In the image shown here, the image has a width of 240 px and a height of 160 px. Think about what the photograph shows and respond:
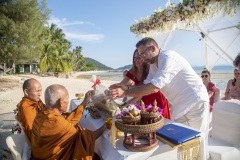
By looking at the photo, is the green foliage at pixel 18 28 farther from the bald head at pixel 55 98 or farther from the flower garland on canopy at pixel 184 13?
the bald head at pixel 55 98

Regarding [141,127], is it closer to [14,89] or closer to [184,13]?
[184,13]

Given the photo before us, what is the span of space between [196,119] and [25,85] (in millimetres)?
2389

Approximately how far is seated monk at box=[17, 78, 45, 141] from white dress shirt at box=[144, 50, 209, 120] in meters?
1.60

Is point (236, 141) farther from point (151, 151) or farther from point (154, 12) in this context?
point (154, 12)

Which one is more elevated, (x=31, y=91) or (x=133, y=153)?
(x=31, y=91)

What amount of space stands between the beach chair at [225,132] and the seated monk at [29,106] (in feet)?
7.30

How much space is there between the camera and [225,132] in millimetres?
2785

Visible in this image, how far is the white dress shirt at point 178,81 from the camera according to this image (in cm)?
228

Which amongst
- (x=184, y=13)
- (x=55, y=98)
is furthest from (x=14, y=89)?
(x=55, y=98)

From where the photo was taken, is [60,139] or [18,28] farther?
[18,28]

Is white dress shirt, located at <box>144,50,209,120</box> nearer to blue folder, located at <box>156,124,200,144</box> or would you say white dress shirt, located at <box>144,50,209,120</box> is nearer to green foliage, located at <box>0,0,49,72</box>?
blue folder, located at <box>156,124,200,144</box>

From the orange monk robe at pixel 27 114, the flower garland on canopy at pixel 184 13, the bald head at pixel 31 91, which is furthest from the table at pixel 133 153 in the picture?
the flower garland on canopy at pixel 184 13

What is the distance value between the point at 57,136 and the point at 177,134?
1112mm

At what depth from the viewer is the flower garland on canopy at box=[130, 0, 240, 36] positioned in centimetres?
528
